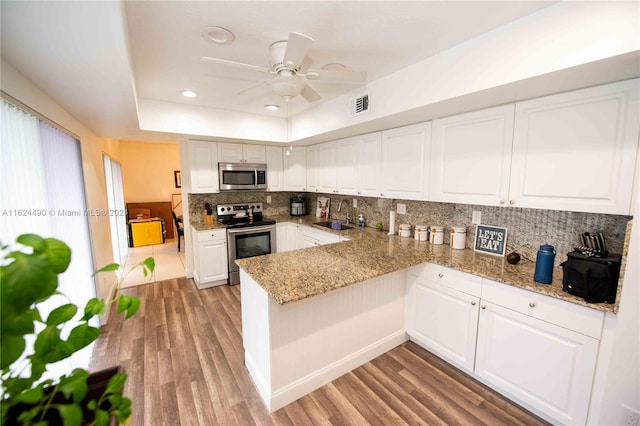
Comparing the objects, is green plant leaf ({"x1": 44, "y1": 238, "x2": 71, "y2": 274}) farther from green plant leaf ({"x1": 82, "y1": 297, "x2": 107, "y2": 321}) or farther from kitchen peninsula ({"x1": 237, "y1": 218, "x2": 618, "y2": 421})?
kitchen peninsula ({"x1": 237, "y1": 218, "x2": 618, "y2": 421})

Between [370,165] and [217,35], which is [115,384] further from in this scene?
[370,165]

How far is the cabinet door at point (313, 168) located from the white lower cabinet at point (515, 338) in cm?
226

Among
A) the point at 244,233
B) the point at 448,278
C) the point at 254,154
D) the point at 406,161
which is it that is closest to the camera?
the point at 448,278

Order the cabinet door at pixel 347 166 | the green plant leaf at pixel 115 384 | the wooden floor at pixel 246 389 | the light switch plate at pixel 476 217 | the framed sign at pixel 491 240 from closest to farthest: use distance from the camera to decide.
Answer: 1. the green plant leaf at pixel 115 384
2. the wooden floor at pixel 246 389
3. the framed sign at pixel 491 240
4. the light switch plate at pixel 476 217
5. the cabinet door at pixel 347 166

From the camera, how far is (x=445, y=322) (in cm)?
214

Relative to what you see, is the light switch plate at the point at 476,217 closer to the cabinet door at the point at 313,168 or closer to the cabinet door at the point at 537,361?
the cabinet door at the point at 537,361

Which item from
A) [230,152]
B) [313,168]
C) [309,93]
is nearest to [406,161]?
[309,93]

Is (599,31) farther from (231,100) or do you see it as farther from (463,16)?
(231,100)

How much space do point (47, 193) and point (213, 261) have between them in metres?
2.13

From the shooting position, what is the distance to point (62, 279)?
1916 millimetres

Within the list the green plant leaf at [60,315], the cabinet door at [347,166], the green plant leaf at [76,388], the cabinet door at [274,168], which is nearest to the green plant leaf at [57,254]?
the green plant leaf at [60,315]

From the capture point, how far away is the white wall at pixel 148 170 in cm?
625

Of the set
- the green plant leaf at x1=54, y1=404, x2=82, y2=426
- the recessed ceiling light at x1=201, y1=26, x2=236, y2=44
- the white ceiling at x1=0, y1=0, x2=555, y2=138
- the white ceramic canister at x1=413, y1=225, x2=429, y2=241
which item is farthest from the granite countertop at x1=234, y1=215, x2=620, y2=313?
the recessed ceiling light at x1=201, y1=26, x2=236, y2=44

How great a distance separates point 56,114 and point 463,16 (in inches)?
112
